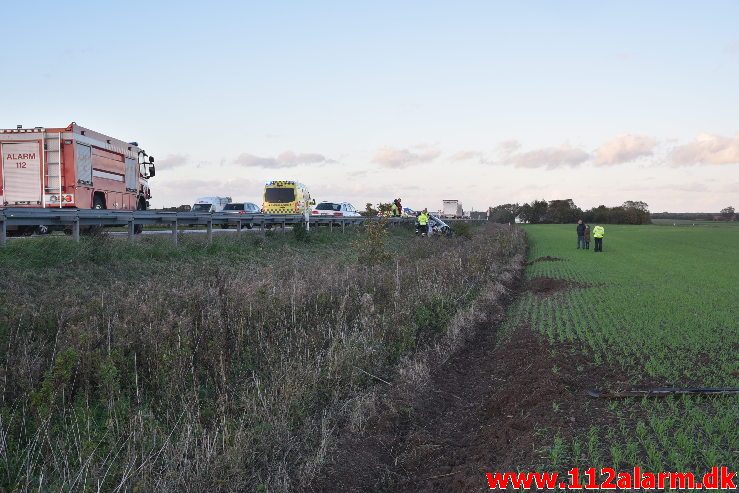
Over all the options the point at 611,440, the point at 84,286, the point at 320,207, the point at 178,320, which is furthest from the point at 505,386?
the point at 320,207

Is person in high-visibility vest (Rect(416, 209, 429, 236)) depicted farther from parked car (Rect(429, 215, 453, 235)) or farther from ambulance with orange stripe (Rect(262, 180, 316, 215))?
ambulance with orange stripe (Rect(262, 180, 316, 215))

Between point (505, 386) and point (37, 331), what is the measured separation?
21.4ft

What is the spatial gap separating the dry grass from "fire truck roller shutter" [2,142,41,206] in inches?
243

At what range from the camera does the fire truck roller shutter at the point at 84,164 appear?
19328mm

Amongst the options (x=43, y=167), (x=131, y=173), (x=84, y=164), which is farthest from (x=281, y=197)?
(x=43, y=167)

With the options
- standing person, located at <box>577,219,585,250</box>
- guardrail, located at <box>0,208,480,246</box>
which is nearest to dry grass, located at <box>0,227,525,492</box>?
guardrail, located at <box>0,208,480,246</box>

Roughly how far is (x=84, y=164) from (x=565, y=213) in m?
108

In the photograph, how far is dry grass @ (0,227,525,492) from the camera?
558cm

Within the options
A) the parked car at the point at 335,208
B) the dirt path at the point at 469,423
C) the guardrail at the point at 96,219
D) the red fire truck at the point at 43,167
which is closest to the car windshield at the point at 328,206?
the parked car at the point at 335,208

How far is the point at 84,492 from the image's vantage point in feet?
15.6

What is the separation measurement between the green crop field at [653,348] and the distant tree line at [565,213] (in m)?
93.7

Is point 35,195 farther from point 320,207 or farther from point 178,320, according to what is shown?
point 320,207

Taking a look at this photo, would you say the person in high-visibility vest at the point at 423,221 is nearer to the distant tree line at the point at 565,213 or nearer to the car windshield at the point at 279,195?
the car windshield at the point at 279,195

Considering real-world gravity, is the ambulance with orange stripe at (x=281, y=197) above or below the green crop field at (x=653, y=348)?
above
